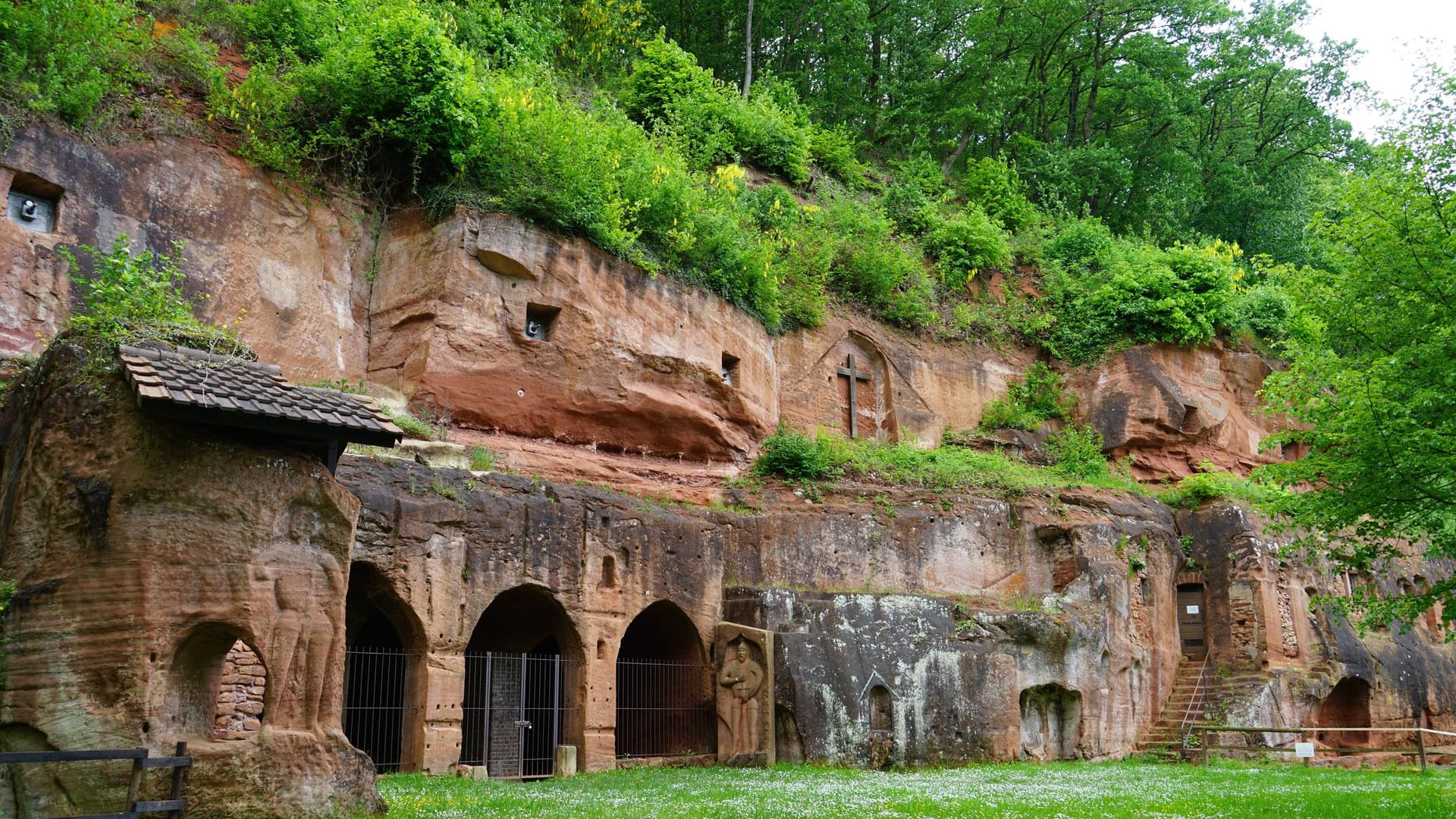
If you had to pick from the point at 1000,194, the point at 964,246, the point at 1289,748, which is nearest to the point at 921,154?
the point at 1000,194

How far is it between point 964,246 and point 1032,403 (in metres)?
5.25

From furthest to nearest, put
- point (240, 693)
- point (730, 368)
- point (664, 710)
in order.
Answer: point (730, 368), point (664, 710), point (240, 693)

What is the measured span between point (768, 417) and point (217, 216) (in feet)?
39.5

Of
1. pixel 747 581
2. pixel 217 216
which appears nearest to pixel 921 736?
pixel 747 581

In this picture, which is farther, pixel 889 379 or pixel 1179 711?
pixel 889 379

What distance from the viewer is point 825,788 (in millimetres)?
15078

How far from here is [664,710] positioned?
20.0m

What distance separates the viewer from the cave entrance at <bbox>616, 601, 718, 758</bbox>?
19.7m

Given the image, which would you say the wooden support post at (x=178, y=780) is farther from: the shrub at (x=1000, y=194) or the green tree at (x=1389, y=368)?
the shrub at (x=1000, y=194)

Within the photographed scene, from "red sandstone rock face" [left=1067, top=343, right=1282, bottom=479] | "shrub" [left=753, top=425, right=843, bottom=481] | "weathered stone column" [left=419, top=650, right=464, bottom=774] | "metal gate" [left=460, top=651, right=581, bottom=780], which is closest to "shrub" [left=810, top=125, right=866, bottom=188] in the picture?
"red sandstone rock face" [left=1067, top=343, right=1282, bottom=479]

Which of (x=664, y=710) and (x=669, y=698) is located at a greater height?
(x=669, y=698)

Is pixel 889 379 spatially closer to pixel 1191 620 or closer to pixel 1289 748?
→ pixel 1191 620

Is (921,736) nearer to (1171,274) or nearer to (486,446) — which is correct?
(486,446)

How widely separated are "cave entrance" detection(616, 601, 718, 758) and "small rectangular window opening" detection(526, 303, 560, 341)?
566 cm
